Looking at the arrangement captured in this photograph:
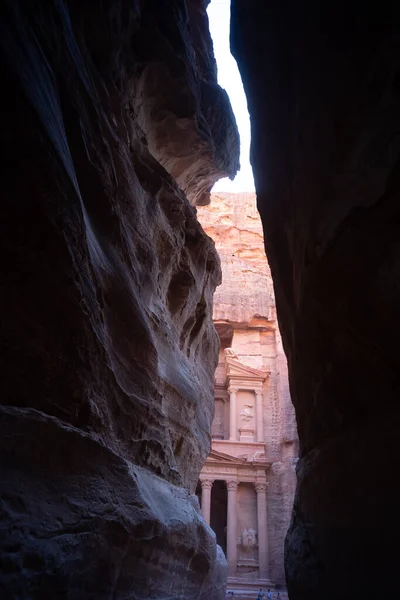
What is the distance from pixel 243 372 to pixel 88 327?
27.2 m

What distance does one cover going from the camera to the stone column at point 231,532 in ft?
76.1

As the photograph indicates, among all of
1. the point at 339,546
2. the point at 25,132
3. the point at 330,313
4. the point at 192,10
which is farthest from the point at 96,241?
the point at 192,10

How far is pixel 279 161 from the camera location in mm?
4195

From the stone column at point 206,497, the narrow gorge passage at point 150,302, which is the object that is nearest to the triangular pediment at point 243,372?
the stone column at point 206,497

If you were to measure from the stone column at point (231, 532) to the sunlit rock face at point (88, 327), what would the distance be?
1762 cm

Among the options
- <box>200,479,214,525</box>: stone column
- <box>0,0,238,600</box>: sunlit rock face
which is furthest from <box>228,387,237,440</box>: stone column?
<box>0,0,238,600</box>: sunlit rock face

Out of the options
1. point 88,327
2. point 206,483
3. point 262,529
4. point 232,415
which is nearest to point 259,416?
point 232,415

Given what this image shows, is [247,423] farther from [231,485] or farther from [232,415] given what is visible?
[231,485]

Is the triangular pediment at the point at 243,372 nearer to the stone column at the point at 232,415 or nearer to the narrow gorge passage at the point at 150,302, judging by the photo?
the stone column at the point at 232,415

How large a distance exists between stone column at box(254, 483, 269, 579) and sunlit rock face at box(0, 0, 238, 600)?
59.1 feet

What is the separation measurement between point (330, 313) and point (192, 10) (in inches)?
411

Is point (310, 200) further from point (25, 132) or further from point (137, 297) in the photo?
point (137, 297)

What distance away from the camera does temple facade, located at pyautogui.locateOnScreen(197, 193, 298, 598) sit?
24.3 metres

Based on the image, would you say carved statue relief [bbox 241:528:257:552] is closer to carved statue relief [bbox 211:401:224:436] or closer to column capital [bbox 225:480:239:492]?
column capital [bbox 225:480:239:492]
